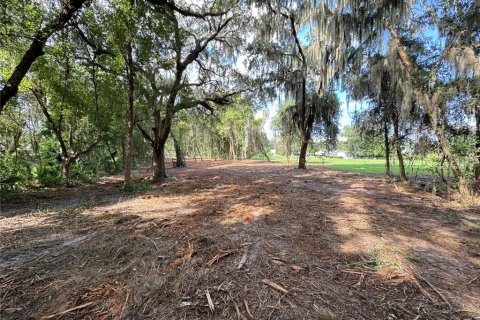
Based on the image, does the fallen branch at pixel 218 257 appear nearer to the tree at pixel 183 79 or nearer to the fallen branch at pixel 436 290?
the fallen branch at pixel 436 290

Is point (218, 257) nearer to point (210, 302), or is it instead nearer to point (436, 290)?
point (210, 302)

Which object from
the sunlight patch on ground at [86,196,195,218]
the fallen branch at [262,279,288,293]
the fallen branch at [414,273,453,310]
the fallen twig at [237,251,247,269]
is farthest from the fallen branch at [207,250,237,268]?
the sunlight patch on ground at [86,196,195,218]

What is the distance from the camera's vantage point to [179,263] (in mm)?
2580

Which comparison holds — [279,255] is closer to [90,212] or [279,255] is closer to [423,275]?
[423,275]

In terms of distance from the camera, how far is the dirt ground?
6.33 feet

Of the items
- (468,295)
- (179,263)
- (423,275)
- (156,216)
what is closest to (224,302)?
(179,263)

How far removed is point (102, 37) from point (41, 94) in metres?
3.78

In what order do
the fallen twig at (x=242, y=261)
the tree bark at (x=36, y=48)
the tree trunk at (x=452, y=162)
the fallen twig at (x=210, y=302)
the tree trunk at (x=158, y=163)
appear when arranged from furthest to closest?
1. the tree trunk at (x=158, y=163)
2. the tree trunk at (x=452, y=162)
3. the tree bark at (x=36, y=48)
4. the fallen twig at (x=242, y=261)
5. the fallen twig at (x=210, y=302)

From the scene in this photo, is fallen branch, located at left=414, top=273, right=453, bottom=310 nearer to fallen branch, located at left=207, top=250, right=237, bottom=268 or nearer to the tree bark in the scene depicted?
fallen branch, located at left=207, top=250, right=237, bottom=268

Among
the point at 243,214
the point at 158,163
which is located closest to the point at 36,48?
the point at 158,163

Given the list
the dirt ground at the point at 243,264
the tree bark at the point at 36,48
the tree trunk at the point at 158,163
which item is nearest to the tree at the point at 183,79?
the tree trunk at the point at 158,163

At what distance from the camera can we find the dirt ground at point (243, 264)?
1.93 metres

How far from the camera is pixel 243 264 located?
2.53 m

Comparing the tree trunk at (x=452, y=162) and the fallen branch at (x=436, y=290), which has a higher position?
the tree trunk at (x=452, y=162)
